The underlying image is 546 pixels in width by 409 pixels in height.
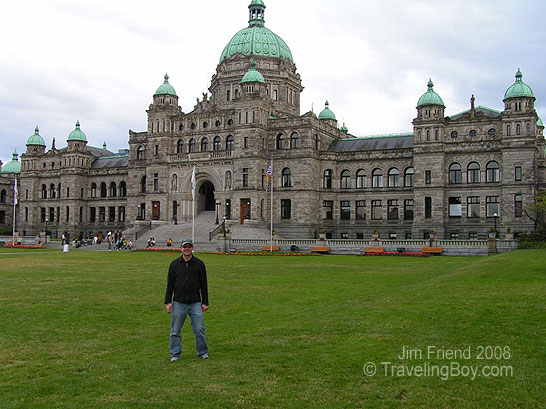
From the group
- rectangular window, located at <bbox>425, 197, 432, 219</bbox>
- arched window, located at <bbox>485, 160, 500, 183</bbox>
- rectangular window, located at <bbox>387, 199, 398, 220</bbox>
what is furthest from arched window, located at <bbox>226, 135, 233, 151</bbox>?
arched window, located at <bbox>485, 160, 500, 183</bbox>

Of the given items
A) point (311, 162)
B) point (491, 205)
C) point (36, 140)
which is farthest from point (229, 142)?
point (36, 140)

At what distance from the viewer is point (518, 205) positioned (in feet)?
229

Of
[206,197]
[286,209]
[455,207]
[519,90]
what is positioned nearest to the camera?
[519,90]

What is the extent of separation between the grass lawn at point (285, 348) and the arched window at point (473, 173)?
5049cm

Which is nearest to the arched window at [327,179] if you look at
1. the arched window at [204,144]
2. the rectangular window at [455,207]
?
the rectangular window at [455,207]

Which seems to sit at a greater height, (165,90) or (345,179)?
(165,90)

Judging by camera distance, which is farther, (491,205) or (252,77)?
(252,77)

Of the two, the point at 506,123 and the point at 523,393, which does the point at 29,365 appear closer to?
the point at 523,393

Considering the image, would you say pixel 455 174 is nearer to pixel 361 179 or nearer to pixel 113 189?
pixel 361 179

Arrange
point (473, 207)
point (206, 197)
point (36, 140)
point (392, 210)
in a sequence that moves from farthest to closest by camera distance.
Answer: point (36, 140)
point (206, 197)
point (392, 210)
point (473, 207)

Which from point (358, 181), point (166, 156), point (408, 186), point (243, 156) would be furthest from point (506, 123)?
point (166, 156)

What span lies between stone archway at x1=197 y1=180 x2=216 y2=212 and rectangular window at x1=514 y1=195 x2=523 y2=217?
1600 inches

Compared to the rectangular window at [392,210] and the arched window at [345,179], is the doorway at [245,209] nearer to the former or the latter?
the arched window at [345,179]

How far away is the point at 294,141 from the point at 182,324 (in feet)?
226
